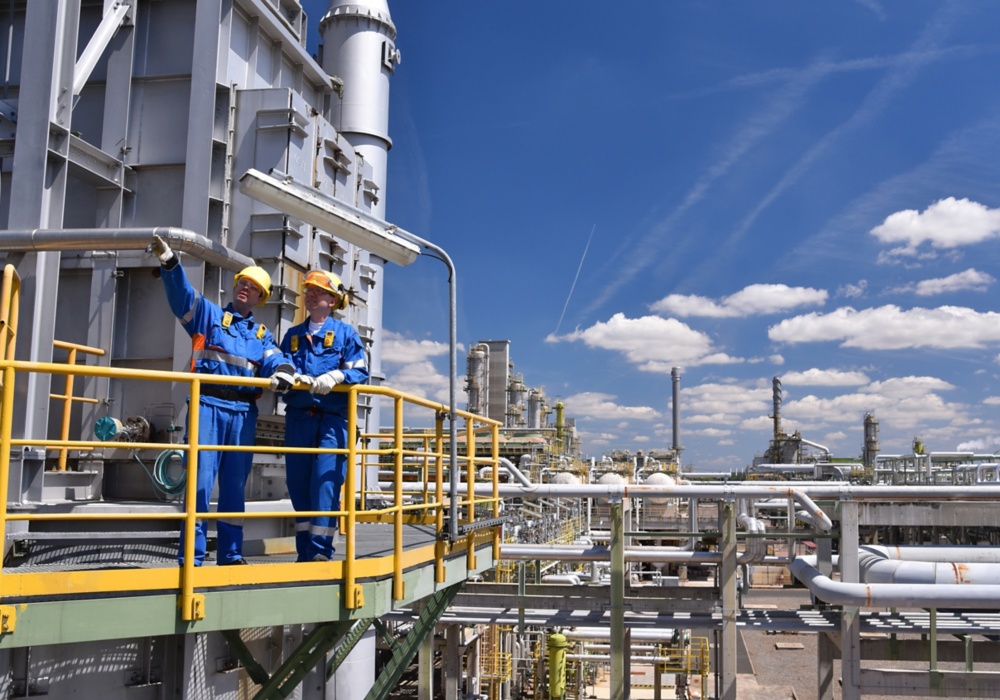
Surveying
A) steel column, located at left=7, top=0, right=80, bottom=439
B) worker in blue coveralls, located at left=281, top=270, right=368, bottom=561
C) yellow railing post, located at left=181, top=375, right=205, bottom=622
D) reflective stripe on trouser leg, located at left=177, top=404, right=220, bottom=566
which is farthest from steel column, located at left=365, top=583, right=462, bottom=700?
steel column, located at left=7, top=0, right=80, bottom=439

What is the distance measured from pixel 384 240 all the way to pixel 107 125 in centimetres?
359

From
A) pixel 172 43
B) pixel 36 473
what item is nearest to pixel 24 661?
pixel 36 473

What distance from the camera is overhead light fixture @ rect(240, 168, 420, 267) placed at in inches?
188

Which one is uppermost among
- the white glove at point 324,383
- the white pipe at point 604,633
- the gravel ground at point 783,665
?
the white glove at point 324,383

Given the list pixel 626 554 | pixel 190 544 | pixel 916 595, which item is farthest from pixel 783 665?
pixel 190 544

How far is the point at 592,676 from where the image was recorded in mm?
20594

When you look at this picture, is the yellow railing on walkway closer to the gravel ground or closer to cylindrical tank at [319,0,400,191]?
cylindrical tank at [319,0,400,191]

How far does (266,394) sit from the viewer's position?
7035 mm

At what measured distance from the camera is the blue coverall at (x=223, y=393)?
15.2 ft

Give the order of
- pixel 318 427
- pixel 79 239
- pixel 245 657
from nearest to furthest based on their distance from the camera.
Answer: pixel 318 427, pixel 79 239, pixel 245 657

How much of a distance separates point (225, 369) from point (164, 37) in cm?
394

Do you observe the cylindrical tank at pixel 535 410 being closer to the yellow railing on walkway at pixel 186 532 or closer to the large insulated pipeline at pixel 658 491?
the large insulated pipeline at pixel 658 491

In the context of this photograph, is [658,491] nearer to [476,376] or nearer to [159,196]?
→ [159,196]

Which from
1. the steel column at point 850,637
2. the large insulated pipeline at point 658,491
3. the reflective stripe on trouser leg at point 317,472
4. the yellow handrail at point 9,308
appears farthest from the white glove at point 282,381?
the steel column at point 850,637
